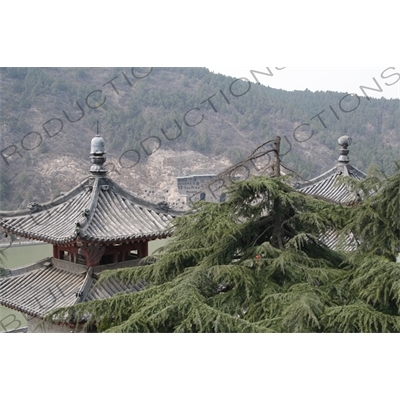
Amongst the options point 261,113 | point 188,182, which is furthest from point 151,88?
point 188,182

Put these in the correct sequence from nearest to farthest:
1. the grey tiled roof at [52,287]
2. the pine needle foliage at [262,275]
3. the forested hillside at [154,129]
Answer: the pine needle foliage at [262,275]
the grey tiled roof at [52,287]
the forested hillside at [154,129]

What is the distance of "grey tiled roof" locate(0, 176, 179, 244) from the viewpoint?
6.05 meters

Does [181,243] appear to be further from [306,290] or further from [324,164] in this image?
[324,164]

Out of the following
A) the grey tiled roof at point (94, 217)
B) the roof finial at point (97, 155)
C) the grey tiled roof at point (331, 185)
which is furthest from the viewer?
the grey tiled roof at point (331, 185)

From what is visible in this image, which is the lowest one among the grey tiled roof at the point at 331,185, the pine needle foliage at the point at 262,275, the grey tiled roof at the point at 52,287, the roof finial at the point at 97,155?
the grey tiled roof at the point at 52,287

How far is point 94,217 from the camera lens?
6164 mm

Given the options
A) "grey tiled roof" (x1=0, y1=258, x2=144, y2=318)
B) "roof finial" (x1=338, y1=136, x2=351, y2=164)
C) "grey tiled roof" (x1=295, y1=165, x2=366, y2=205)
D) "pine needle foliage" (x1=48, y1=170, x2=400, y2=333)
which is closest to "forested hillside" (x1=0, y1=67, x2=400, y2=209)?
"grey tiled roof" (x1=295, y1=165, x2=366, y2=205)

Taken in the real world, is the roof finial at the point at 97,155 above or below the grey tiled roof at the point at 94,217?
above

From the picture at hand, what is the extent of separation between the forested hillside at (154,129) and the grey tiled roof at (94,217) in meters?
25.5

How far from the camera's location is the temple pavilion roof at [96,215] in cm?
609

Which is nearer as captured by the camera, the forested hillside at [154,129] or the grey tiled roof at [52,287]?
the grey tiled roof at [52,287]

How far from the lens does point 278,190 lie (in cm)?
393

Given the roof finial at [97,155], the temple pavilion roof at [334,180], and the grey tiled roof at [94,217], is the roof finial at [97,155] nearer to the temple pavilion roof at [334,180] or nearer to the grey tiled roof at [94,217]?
the grey tiled roof at [94,217]

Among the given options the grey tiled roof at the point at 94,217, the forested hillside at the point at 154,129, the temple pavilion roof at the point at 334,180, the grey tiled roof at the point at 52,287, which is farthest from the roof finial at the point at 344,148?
the forested hillside at the point at 154,129
